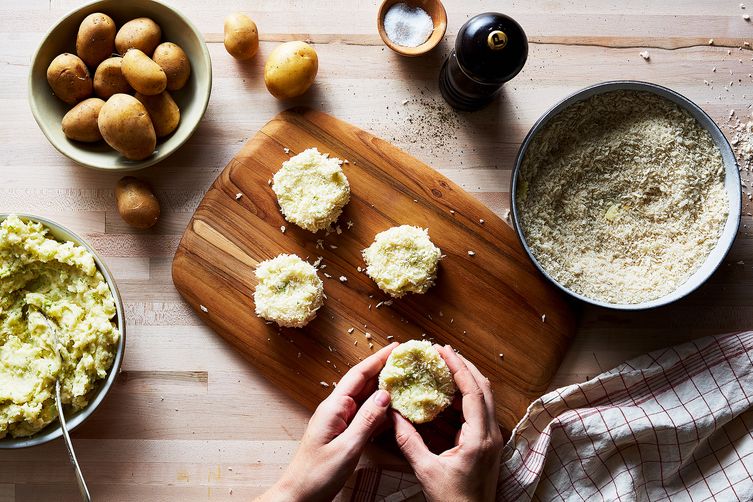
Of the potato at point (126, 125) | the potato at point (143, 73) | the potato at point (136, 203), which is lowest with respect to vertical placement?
the potato at point (136, 203)

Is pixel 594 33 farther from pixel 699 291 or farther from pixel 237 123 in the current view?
pixel 237 123

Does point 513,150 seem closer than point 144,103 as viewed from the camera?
No

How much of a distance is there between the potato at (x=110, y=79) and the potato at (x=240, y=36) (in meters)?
0.38

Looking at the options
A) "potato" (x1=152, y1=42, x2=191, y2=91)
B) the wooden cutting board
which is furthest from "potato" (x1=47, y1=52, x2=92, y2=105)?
the wooden cutting board

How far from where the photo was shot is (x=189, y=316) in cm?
230

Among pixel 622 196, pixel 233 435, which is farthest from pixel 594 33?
pixel 233 435

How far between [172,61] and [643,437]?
2.09 m

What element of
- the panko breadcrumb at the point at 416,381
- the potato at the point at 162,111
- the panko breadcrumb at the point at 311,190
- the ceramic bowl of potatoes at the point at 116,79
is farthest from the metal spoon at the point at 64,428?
the panko breadcrumb at the point at 416,381

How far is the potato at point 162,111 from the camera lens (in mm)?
2123

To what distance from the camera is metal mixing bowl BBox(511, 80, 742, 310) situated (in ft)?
6.93

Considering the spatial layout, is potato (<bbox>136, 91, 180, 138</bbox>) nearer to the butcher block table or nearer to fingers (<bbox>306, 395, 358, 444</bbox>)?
the butcher block table

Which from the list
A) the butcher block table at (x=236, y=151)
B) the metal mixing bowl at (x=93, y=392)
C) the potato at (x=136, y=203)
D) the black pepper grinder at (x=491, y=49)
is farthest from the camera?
the butcher block table at (x=236, y=151)

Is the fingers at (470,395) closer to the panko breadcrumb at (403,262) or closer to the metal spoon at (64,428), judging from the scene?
the panko breadcrumb at (403,262)

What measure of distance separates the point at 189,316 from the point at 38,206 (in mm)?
704
